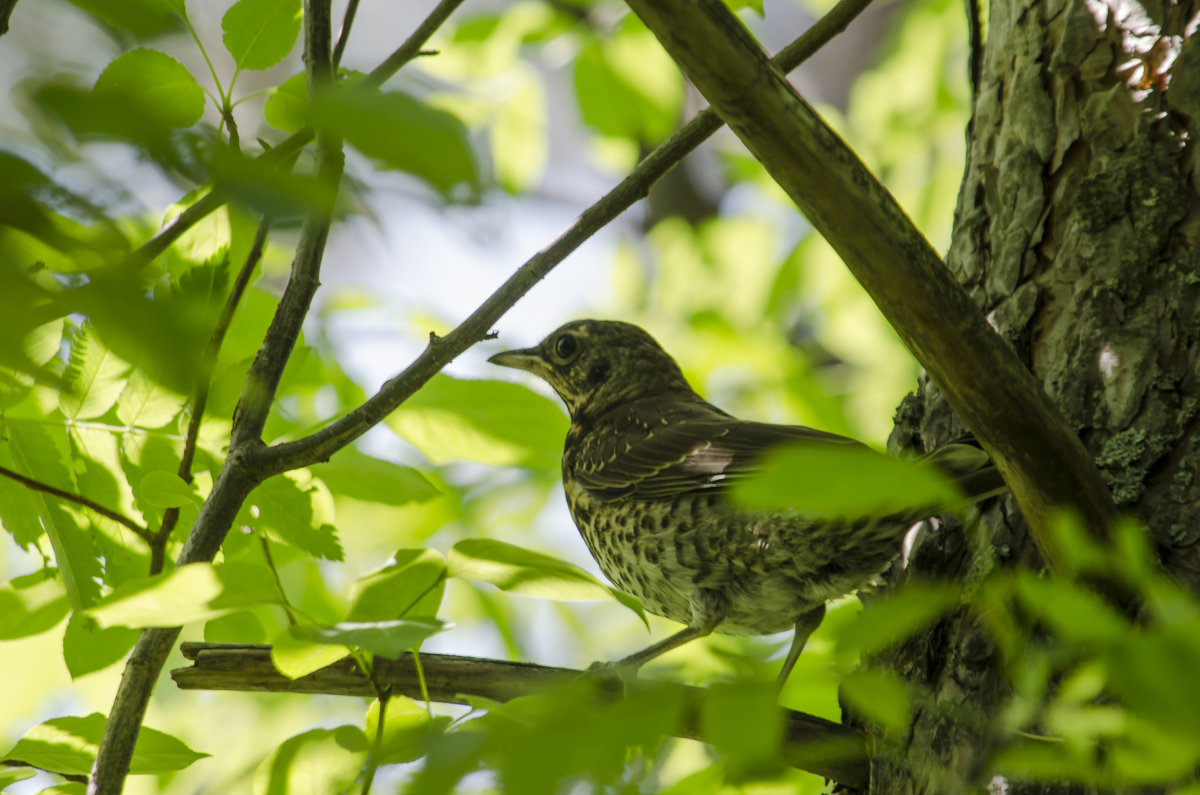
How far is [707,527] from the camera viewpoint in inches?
107

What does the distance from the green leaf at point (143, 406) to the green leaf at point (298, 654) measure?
594mm

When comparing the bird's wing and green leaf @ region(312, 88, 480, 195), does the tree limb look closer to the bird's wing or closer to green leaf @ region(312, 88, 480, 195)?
green leaf @ region(312, 88, 480, 195)

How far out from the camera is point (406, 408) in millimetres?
2148

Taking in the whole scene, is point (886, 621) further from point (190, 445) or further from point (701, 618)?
point (701, 618)

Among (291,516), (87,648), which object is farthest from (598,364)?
(87,648)

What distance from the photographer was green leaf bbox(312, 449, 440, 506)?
2.00m

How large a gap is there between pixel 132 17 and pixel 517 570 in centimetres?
103

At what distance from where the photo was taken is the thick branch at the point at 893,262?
1142 mm

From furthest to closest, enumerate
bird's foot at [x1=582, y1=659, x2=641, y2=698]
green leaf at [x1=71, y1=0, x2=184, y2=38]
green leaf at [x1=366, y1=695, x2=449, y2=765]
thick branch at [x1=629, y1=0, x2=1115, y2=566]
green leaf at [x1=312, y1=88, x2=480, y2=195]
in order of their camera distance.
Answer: thick branch at [x1=629, y1=0, x2=1115, y2=566] → bird's foot at [x1=582, y1=659, x2=641, y2=698] → green leaf at [x1=366, y1=695, x2=449, y2=765] → green leaf at [x1=71, y1=0, x2=184, y2=38] → green leaf at [x1=312, y1=88, x2=480, y2=195]

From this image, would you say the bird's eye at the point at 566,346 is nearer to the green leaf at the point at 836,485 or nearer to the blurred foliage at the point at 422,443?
the blurred foliage at the point at 422,443

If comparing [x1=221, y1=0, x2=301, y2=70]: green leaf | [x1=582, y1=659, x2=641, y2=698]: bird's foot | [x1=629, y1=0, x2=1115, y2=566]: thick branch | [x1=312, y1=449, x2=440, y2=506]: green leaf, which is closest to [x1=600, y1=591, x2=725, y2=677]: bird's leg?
[x1=582, y1=659, x2=641, y2=698]: bird's foot

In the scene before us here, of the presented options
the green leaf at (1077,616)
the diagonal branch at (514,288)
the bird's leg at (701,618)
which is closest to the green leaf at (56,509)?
the diagonal branch at (514,288)

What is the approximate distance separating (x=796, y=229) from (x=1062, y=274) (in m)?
1.73

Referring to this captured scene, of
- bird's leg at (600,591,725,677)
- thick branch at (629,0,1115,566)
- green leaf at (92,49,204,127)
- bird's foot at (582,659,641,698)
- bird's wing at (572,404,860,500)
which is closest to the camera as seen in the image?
bird's foot at (582,659,641,698)
